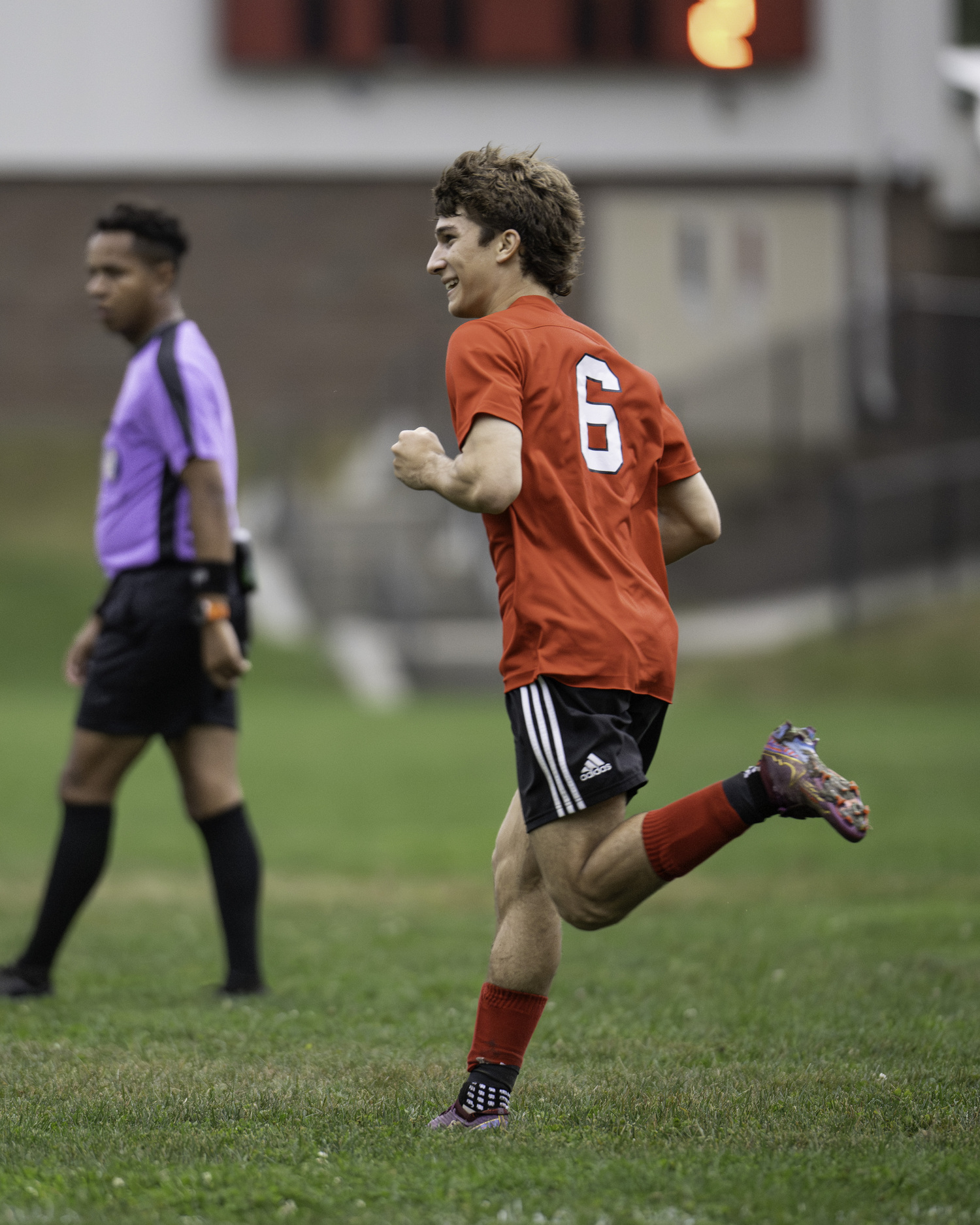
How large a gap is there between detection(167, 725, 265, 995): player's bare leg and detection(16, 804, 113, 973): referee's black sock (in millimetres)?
285

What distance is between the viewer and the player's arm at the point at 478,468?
3.41 metres

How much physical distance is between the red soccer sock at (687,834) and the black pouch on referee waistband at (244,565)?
2.22 m

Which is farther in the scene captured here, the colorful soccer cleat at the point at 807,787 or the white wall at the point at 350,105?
the white wall at the point at 350,105

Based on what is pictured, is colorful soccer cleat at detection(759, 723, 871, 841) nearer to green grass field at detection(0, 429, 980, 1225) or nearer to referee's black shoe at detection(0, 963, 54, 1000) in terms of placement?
green grass field at detection(0, 429, 980, 1225)

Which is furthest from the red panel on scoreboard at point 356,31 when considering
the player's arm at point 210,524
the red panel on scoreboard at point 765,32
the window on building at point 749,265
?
the player's arm at point 210,524

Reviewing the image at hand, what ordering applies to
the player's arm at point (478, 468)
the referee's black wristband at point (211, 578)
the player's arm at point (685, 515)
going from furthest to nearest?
the referee's black wristband at point (211, 578)
the player's arm at point (685, 515)
the player's arm at point (478, 468)

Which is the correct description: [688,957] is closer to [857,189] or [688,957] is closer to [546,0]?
[546,0]

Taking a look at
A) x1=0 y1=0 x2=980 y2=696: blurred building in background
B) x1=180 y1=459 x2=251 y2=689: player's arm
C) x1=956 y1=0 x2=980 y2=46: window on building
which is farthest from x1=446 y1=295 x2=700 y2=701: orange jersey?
x1=956 y1=0 x2=980 y2=46: window on building

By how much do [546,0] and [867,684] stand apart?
12838 mm

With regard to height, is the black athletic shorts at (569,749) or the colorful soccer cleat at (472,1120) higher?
the black athletic shorts at (569,749)

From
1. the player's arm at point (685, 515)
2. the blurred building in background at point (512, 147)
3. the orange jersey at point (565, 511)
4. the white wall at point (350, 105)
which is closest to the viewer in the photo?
the orange jersey at point (565, 511)

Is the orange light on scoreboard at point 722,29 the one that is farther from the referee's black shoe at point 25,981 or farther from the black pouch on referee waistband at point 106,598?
the referee's black shoe at point 25,981

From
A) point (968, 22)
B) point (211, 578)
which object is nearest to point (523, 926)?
point (211, 578)

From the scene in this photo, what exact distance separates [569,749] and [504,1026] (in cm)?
65
